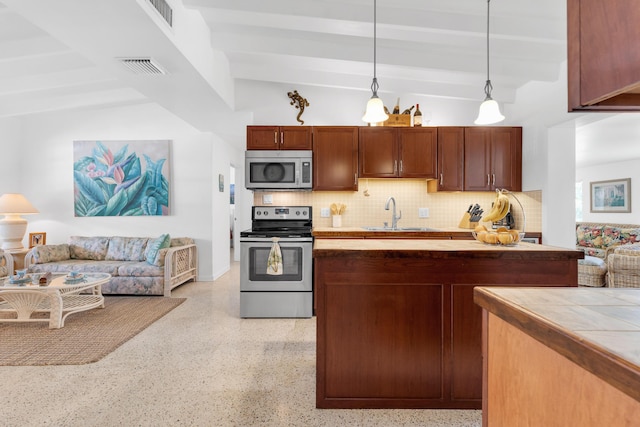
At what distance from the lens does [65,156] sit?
5668mm

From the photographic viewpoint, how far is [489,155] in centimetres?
434

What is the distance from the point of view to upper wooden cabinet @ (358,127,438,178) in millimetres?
4324

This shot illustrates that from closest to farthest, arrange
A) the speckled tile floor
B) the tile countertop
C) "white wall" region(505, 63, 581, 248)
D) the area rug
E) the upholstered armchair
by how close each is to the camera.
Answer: the tile countertop < the speckled tile floor < the area rug < "white wall" region(505, 63, 581, 248) < the upholstered armchair

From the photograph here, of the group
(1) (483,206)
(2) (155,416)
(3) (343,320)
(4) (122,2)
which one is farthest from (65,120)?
(1) (483,206)

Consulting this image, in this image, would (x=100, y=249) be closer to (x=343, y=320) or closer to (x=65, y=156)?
(x=65, y=156)

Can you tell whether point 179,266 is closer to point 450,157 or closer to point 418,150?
point 418,150

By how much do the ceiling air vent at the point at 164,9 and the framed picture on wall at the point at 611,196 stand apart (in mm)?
9051

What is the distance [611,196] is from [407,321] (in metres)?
8.49

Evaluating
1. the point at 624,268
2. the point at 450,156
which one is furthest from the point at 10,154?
the point at 624,268

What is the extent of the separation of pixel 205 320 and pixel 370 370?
88.6 inches

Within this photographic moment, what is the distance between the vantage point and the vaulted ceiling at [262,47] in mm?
2607

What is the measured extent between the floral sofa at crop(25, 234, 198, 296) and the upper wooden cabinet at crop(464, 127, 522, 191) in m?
3.90

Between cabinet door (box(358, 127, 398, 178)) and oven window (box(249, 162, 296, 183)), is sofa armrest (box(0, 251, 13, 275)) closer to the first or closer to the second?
oven window (box(249, 162, 296, 183))

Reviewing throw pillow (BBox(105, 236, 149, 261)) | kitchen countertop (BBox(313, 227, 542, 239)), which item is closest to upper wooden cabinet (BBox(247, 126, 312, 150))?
kitchen countertop (BBox(313, 227, 542, 239))
